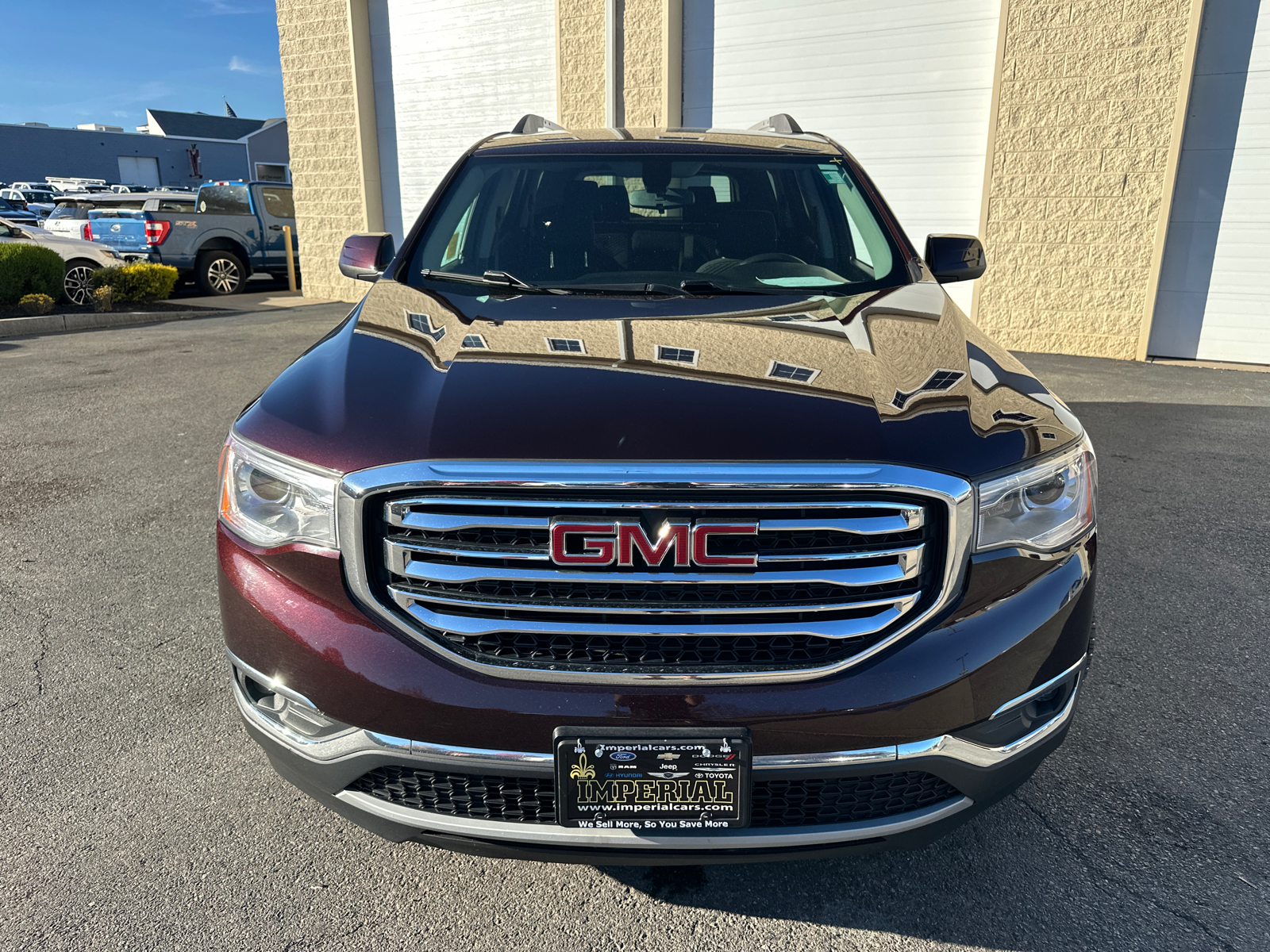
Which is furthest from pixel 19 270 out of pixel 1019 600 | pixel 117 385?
pixel 1019 600

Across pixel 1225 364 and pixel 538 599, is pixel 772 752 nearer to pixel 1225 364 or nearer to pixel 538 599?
pixel 538 599

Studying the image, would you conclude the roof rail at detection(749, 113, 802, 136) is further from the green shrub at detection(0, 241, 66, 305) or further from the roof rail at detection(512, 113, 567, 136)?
the green shrub at detection(0, 241, 66, 305)

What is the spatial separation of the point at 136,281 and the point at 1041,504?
13.6 metres

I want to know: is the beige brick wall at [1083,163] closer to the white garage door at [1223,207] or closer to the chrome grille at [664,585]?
the white garage door at [1223,207]

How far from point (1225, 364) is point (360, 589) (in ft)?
32.3

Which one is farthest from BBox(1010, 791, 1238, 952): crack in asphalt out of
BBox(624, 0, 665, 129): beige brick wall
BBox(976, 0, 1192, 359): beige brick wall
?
BBox(624, 0, 665, 129): beige brick wall

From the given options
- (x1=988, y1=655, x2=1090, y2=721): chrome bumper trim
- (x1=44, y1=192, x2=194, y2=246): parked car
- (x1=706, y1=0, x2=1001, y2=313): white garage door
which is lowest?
(x1=988, y1=655, x2=1090, y2=721): chrome bumper trim

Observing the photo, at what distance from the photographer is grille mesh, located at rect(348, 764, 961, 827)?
1.64m

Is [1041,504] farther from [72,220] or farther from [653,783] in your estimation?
[72,220]

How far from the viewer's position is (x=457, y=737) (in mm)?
1591

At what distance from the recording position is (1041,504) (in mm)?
1775

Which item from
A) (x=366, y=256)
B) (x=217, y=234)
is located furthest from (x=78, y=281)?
(x=366, y=256)

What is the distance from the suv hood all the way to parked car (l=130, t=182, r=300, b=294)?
45.4 feet

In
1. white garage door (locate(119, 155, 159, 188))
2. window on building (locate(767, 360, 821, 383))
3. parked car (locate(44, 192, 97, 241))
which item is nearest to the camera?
window on building (locate(767, 360, 821, 383))
